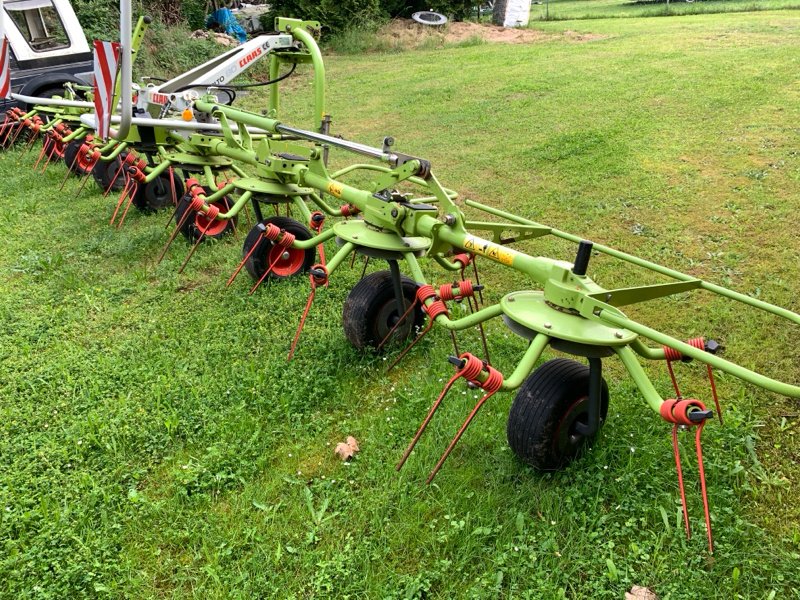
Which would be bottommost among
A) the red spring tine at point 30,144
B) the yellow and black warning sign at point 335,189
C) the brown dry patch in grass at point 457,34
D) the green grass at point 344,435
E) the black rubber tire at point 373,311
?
the red spring tine at point 30,144

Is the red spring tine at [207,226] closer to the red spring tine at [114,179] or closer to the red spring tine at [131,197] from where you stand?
the red spring tine at [131,197]

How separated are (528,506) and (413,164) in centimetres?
170

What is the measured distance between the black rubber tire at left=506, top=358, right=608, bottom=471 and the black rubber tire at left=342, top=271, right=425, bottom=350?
1106 mm

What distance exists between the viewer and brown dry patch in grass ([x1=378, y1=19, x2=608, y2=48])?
15.4 metres

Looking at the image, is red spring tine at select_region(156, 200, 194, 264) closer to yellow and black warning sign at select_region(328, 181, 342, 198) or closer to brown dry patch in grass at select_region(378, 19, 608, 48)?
yellow and black warning sign at select_region(328, 181, 342, 198)

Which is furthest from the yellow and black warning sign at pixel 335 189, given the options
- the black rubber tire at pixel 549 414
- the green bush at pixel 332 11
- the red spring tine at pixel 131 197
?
the green bush at pixel 332 11

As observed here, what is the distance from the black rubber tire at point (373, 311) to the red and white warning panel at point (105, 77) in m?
2.74

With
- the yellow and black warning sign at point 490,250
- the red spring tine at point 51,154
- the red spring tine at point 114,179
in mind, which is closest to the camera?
the yellow and black warning sign at point 490,250

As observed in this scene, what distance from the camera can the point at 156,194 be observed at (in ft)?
20.1

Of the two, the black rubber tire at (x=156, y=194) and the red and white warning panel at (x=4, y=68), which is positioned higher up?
the red and white warning panel at (x=4, y=68)

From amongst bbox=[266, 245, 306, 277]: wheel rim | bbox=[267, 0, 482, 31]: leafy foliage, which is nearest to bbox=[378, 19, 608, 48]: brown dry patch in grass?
bbox=[267, 0, 482, 31]: leafy foliage

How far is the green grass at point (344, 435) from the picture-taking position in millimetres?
2164

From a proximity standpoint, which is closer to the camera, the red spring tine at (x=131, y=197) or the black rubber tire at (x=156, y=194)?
the red spring tine at (x=131, y=197)

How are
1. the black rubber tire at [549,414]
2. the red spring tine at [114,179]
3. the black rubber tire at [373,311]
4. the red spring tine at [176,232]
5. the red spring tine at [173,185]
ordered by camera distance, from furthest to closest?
the red spring tine at [114,179] → the red spring tine at [173,185] → the red spring tine at [176,232] → the black rubber tire at [373,311] → the black rubber tire at [549,414]
